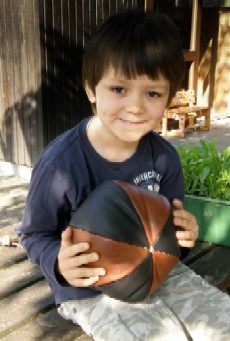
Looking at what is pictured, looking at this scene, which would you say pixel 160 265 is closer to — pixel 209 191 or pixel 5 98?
pixel 209 191

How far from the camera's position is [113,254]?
1758 millimetres

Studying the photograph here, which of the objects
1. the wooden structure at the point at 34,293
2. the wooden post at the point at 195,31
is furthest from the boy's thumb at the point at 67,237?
the wooden post at the point at 195,31

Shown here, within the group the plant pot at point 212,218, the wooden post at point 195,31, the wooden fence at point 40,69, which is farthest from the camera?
the wooden post at point 195,31

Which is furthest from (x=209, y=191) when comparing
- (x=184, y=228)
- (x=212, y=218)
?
(x=184, y=228)

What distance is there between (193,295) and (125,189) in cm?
57

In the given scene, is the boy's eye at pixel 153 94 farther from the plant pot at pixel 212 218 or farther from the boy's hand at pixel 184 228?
the plant pot at pixel 212 218

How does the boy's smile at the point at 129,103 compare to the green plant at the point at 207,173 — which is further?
the green plant at the point at 207,173

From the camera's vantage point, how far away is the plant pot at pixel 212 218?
293 cm

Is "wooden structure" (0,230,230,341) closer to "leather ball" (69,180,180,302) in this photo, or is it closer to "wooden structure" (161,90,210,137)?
"leather ball" (69,180,180,302)

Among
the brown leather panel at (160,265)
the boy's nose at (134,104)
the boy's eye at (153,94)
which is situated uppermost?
the boy's eye at (153,94)

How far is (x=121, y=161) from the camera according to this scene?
6.96 ft

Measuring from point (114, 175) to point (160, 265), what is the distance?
0.43m

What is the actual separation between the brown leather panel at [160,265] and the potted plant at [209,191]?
110 centimetres

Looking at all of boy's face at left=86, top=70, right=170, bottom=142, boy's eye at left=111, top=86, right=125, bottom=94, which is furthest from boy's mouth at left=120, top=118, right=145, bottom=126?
boy's eye at left=111, top=86, right=125, bottom=94
